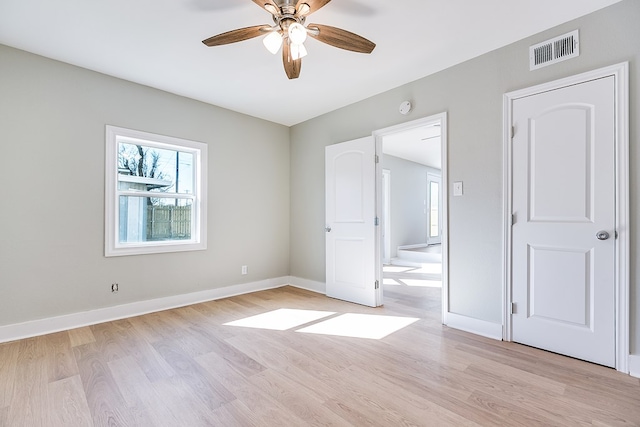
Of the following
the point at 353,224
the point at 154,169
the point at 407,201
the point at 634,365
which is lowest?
the point at 634,365

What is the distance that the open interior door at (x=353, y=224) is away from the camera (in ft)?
12.0

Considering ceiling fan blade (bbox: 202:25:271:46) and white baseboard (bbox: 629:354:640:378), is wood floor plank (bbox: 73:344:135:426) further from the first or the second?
white baseboard (bbox: 629:354:640:378)

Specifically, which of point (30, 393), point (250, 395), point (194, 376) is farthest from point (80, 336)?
point (250, 395)

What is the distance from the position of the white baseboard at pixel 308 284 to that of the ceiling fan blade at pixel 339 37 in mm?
3036

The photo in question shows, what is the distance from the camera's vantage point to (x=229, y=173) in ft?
13.6

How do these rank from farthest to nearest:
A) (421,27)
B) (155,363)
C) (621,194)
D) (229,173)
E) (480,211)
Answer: (229,173) < (480,211) < (421,27) < (155,363) < (621,194)

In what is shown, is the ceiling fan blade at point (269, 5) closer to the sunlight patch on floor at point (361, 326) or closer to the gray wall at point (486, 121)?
the gray wall at point (486, 121)

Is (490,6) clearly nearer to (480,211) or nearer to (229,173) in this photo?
(480,211)

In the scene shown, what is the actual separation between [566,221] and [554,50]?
1363 millimetres

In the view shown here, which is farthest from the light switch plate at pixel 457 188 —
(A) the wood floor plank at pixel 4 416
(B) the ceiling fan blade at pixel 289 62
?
(A) the wood floor plank at pixel 4 416

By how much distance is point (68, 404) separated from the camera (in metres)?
1.73

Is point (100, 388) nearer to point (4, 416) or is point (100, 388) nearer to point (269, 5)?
point (4, 416)

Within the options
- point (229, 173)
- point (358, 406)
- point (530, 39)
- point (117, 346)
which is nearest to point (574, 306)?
point (358, 406)

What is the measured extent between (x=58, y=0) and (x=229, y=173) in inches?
92.5
